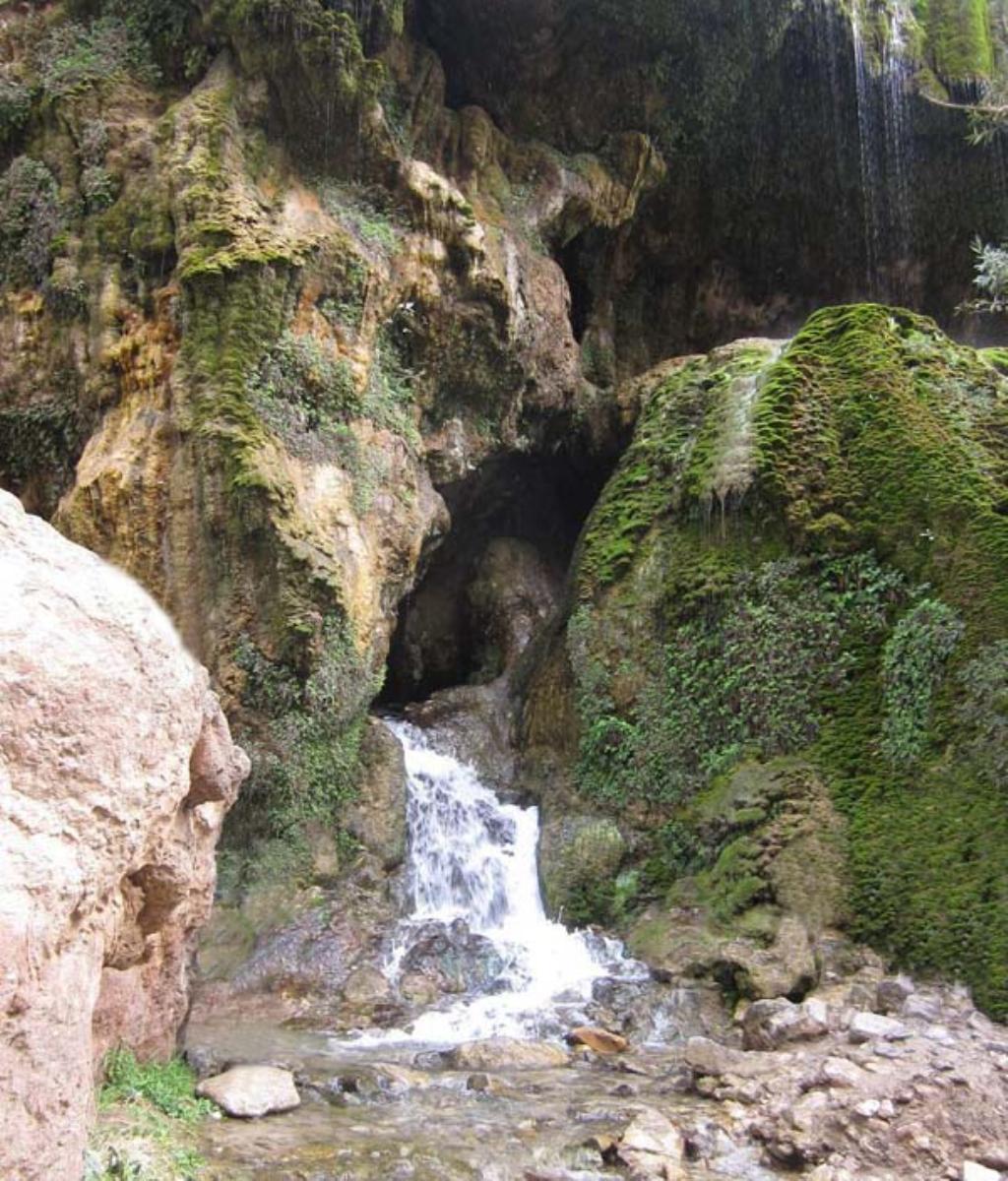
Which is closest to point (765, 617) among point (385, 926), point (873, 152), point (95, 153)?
point (385, 926)

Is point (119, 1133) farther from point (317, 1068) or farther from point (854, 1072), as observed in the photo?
point (854, 1072)

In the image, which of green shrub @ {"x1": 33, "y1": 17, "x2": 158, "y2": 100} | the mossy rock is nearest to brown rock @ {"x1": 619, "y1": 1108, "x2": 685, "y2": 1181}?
the mossy rock

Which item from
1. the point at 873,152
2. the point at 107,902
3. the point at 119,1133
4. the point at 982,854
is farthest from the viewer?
the point at 873,152

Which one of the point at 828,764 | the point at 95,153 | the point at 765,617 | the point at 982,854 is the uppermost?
the point at 95,153

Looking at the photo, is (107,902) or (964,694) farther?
(964,694)

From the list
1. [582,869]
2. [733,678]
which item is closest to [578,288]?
[733,678]

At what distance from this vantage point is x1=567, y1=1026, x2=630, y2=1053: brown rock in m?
7.91

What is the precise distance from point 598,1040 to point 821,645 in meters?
5.03

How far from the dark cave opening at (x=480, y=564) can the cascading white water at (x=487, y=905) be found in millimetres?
Result: 2863

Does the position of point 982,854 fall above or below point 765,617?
below

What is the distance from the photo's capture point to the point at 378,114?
41.4ft

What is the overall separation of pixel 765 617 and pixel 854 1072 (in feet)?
18.5

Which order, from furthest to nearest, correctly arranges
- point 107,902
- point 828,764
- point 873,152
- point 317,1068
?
point 873,152
point 828,764
point 317,1068
point 107,902

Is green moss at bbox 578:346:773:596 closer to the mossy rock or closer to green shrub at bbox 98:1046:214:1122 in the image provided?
the mossy rock
